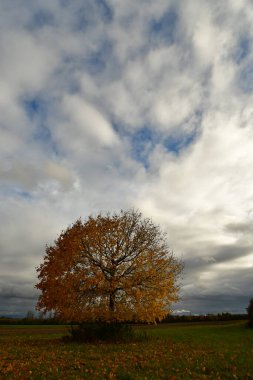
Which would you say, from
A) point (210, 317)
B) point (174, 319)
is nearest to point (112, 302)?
point (174, 319)

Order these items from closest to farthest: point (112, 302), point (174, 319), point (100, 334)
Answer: point (100, 334) < point (112, 302) < point (174, 319)

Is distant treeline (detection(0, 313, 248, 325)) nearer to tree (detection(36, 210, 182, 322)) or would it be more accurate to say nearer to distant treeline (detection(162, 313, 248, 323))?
distant treeline (detection(162, 313, 248, 323))

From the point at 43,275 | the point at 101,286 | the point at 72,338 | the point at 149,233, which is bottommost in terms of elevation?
the point at 72,338

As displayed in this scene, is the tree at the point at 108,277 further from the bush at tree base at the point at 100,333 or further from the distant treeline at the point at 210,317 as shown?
the distant treeline at the point at 210,317

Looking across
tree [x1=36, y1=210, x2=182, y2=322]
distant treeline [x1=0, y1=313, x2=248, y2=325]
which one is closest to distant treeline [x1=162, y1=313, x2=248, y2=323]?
distant treeline [x1=0, y1=313, x2=248, y2=325]

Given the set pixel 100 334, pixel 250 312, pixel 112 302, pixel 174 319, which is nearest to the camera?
pixel 100 334

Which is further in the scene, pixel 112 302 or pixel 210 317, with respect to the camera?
pixel 210 317

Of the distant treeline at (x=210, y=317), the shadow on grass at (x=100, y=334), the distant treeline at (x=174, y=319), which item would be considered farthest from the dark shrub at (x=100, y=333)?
the distant treeline at (x=210, y=317)

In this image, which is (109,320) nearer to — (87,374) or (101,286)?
(101,286)

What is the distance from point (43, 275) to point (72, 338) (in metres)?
6.61

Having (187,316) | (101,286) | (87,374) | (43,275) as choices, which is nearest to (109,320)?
(101,286)

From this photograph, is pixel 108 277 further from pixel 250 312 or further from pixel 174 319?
pixel 174 319

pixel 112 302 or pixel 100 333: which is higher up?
pixel 112 302

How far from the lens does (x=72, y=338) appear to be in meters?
27.4
